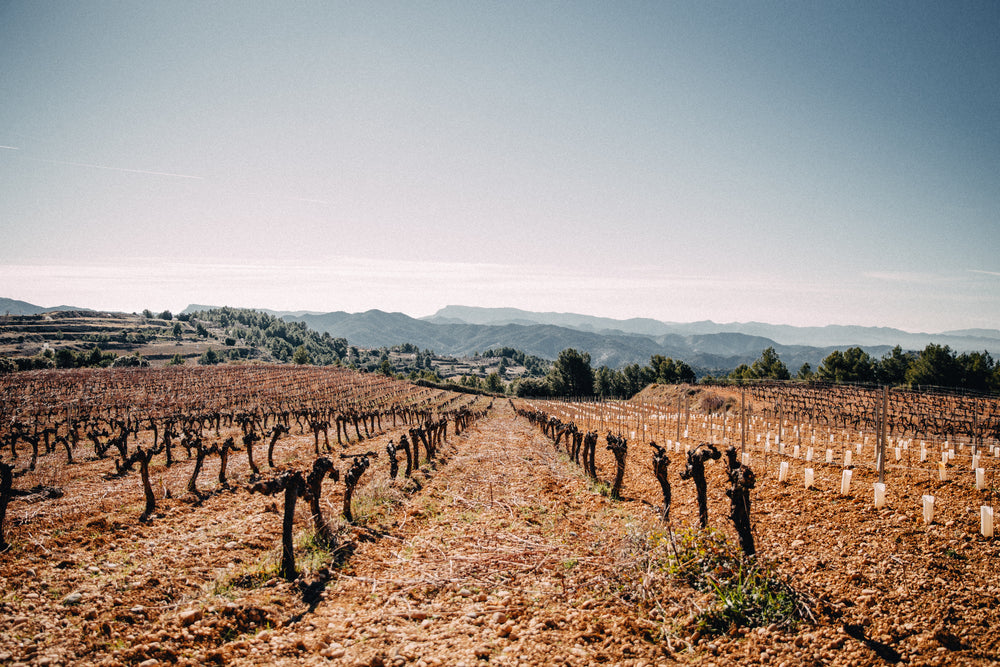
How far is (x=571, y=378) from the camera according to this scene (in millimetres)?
117750

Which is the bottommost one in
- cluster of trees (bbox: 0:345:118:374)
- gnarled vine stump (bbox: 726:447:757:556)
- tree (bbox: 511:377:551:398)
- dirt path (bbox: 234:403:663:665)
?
tree (bbox: 511:377:551:398)

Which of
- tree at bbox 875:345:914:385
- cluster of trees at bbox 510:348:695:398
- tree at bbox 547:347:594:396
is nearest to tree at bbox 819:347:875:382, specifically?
tree at bbox 875:345:914:385

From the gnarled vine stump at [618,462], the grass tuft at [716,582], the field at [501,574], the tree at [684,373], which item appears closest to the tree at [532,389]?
the tree at [684,373]

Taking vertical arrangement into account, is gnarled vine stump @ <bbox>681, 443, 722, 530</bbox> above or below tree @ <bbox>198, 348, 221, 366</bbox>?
above

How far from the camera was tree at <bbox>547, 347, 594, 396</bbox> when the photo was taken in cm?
11725

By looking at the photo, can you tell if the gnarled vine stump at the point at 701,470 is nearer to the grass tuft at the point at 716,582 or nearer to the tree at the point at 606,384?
the grass tuft at the point at 716,582

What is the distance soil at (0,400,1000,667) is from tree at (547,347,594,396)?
103 m

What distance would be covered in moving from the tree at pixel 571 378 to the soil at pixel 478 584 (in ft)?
338

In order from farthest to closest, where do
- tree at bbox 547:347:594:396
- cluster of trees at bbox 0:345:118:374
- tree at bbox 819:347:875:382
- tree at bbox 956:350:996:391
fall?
tree at bbox 547:347:594:396
tree at bbox 819:347:875:382
cluster of trees at bbox 0:345:118:374
tree at bbox 956:350:996:391

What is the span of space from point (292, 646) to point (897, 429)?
47.2 meters

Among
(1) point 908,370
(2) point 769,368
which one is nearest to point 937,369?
(1) point 908,370

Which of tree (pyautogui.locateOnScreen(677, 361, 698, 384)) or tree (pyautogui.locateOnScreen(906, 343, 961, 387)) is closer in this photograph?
tree (pyautogui.locateOnScreen(906, 343, 961, 387))

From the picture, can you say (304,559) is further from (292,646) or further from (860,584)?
(860,584)

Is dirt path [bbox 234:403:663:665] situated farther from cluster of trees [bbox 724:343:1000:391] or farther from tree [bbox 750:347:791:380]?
tree [bbox 750:347:791:380]
